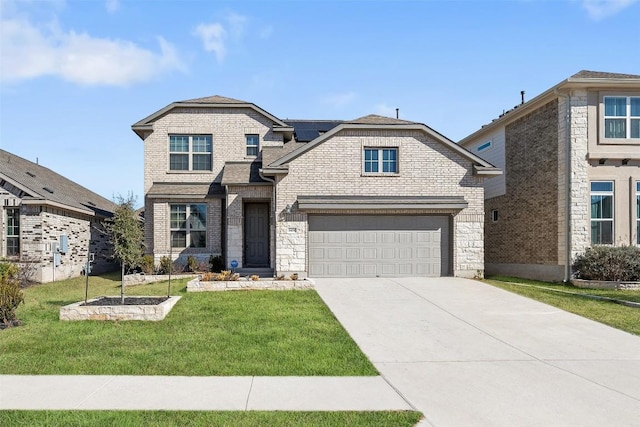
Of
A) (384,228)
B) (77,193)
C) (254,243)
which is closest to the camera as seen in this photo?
(384,228)

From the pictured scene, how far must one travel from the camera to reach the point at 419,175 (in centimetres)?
1695

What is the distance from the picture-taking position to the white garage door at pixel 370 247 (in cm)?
1655

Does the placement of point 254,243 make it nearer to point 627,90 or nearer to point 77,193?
point 77,193

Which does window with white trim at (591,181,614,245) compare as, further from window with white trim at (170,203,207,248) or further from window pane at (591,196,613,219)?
window with white trim at (170,203,207,248)

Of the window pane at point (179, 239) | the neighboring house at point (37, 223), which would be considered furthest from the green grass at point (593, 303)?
the neighboring house at point (37, 223)

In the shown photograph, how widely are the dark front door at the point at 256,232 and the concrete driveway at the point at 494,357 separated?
5.79 metres

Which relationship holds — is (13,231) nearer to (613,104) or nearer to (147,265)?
(147,265)

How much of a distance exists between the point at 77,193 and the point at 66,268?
5872 millimetres

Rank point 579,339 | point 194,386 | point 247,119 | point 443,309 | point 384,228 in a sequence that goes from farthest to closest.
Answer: point 247,119, point 384,228, point 443,309, point 579,339, point 194,386

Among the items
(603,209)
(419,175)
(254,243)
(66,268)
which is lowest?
(66,268)

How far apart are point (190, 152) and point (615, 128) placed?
1680 cm

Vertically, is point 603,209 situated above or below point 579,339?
above

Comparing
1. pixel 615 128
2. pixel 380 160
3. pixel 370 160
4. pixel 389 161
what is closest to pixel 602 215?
pixel 615 128

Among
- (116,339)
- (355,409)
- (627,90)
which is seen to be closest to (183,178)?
(116,339)
